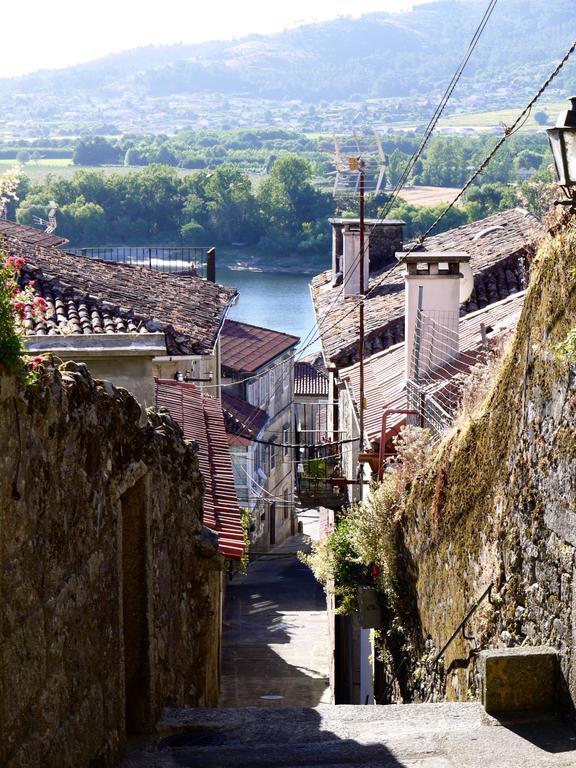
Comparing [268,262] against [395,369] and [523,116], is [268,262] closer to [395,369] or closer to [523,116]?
[395,369]

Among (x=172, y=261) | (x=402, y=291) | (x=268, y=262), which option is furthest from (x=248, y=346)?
(x=268, y=262)

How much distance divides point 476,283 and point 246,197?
237 feet

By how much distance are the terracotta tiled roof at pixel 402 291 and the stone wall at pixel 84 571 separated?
1057 centimetres

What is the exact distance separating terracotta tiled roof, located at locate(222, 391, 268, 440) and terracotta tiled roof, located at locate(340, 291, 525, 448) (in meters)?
9.68

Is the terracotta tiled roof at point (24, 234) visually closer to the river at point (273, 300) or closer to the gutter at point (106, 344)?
the gutter at point (106, 344)

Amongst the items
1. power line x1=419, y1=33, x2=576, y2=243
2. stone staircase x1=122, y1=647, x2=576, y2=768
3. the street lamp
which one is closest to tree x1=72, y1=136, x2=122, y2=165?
power line x1=419, y1=33, x2=576, y2=243

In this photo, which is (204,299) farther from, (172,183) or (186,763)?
(172,183)

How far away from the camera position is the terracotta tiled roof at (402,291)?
66.1ft

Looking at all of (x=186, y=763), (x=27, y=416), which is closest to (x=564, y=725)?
(x=186, y=763)

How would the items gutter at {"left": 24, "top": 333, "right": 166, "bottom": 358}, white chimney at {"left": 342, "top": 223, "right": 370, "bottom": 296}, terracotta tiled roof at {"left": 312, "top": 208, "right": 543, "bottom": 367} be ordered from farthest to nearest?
1. white chimney at {"left": 342, "top": 223, "right": 370, "bottom": 296}
2. terracotta tiled roof at {"left": 312, "top": 208, "right": 543, "bottom": 367}
3. gutter at {"left": 24, "top": 333, "right": 166, "bottom": 358}

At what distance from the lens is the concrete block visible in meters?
6.13

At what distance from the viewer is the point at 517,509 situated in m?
6.79

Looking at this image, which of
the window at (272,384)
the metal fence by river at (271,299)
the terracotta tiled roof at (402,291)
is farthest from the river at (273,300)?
the terracotta tiled roof at (402,291)

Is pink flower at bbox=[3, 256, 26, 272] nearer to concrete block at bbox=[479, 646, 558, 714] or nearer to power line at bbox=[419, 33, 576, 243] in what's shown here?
concrete block at bbox=[479, 646, 558, 714]
